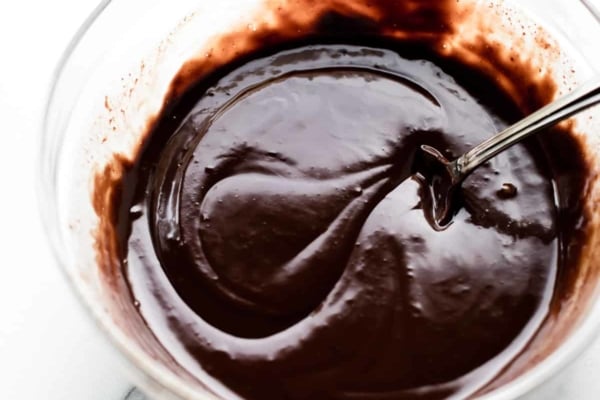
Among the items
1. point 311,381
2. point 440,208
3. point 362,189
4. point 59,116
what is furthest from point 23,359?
point 440,208

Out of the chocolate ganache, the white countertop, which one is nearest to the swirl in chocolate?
the chocolate ganache

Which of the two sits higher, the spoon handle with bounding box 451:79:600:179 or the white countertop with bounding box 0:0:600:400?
the spoon handle with bounding box 451:79:600:179

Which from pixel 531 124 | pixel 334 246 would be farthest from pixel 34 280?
pixel 531 124

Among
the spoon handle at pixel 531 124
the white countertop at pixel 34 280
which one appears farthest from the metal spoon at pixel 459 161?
the white countertop at pixel 34 280

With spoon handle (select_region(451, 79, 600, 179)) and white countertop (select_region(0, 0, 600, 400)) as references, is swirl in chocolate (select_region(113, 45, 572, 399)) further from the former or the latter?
white countertop (select_region(0, 0, 600, 400))

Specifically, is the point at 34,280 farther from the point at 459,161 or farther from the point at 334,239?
the point at 459,161

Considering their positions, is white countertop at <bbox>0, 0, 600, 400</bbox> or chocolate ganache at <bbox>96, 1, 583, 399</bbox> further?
white countertop at <bbox>0, 0, 600, 400</bbox>

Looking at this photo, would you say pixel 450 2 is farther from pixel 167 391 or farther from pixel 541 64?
pixel 167 391
